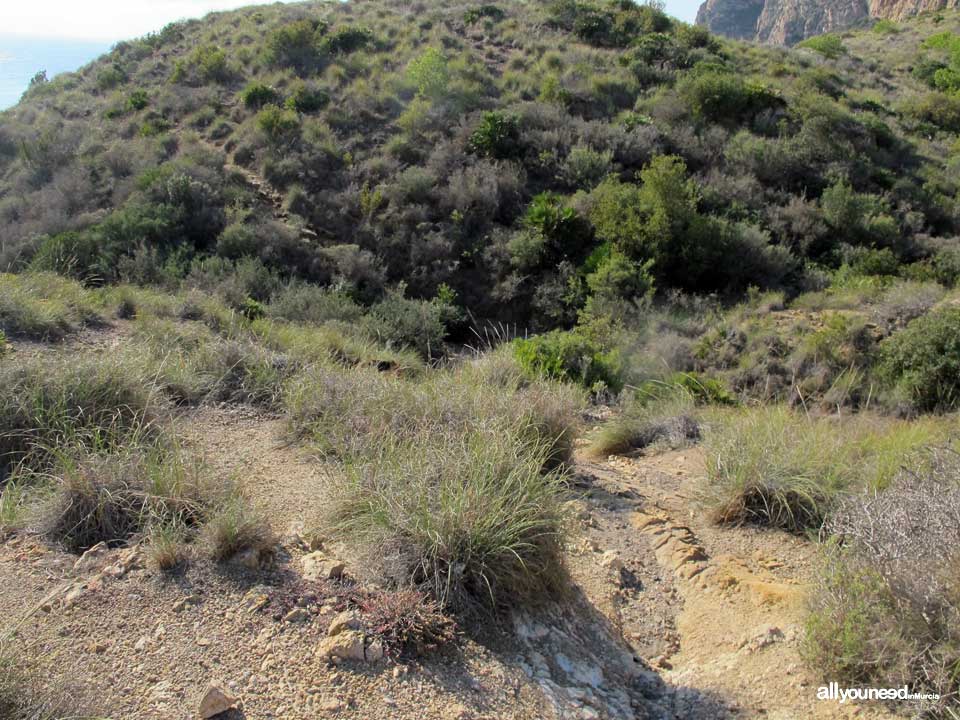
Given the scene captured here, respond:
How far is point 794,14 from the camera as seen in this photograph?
58562mm

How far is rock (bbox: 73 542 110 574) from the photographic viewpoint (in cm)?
303

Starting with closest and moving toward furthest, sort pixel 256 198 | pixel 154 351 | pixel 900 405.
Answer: pixel 154 351
pixel 900 405
pixel 256 198

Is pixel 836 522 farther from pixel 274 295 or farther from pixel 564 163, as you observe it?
pixel 564 163

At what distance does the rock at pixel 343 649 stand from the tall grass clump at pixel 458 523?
358 mm

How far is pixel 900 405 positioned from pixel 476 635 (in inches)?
276

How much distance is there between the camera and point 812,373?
9016mm

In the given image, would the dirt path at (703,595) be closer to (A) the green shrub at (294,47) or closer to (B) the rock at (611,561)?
(B) the rock at (611,561)

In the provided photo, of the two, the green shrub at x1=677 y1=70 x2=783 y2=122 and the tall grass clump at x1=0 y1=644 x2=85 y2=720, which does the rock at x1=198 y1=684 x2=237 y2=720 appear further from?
the green shrub at x1=677 y1=70 x2=783 y2=122

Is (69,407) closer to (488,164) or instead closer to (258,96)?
(488,164)

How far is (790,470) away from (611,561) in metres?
1.33

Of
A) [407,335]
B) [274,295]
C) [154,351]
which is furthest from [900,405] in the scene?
[274,295]

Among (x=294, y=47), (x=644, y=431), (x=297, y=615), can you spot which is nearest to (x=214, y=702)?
(x=297, y=615)

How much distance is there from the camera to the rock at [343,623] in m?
2.69

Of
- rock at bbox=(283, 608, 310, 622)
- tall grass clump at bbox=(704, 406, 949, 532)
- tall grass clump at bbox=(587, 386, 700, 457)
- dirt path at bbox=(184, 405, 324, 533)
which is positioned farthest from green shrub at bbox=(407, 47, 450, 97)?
rock at bbox=(283, 608, 310, 622)
